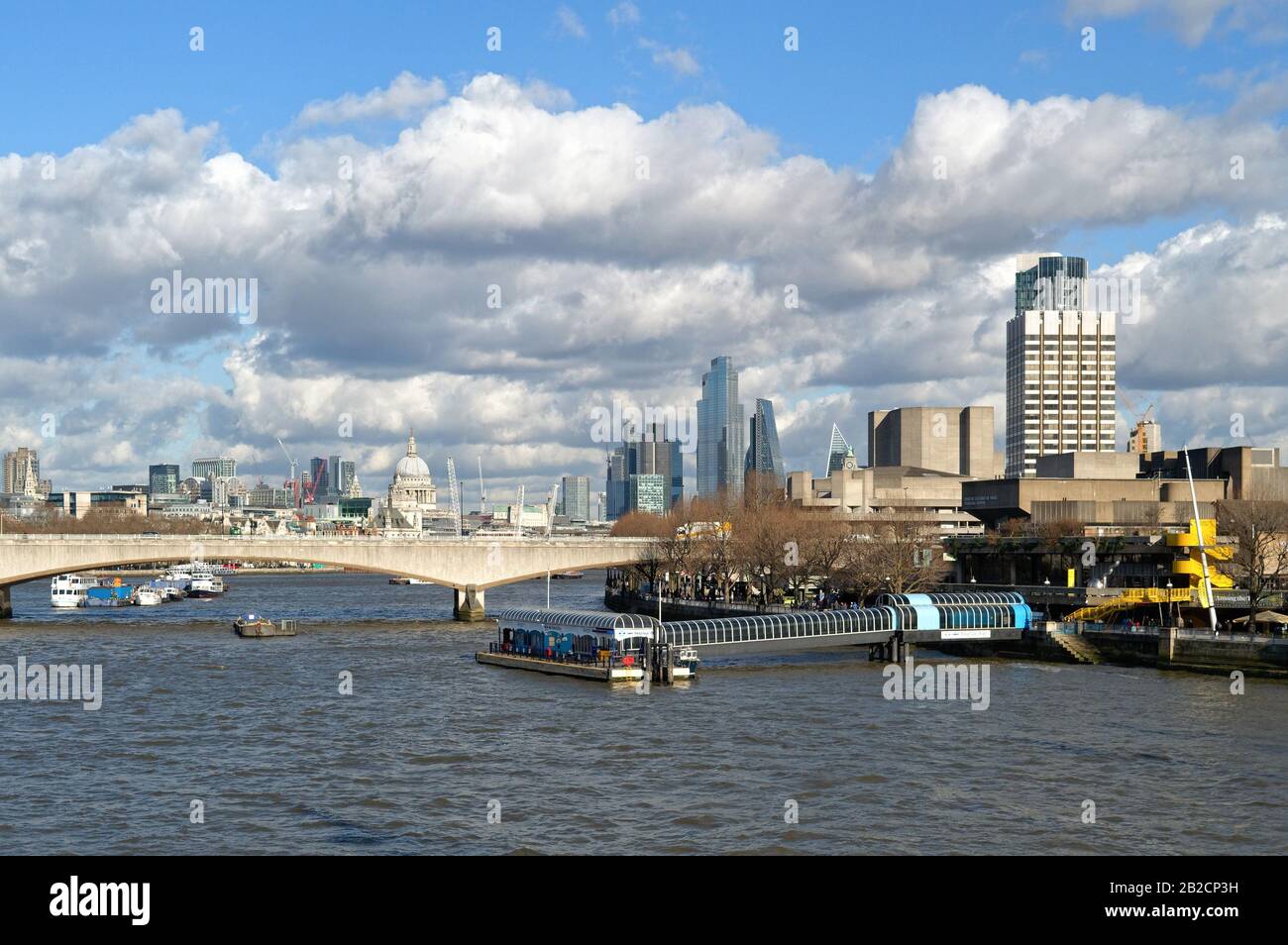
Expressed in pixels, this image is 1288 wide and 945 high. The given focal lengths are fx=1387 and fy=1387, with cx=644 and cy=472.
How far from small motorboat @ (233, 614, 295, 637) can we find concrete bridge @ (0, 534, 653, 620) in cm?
927

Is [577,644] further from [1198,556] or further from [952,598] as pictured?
[1198,556]

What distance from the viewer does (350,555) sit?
368 ft

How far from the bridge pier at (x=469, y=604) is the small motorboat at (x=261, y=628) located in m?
19.1

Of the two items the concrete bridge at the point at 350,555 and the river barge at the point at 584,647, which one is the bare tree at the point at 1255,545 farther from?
the concrete bridge at the point at 350,555

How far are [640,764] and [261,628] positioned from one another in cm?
5778

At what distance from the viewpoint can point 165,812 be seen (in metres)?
36.5

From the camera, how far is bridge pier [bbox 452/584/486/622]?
378 ft

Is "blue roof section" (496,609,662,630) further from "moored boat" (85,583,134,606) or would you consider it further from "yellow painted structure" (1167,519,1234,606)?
"moored boat" (85,583,134,606)

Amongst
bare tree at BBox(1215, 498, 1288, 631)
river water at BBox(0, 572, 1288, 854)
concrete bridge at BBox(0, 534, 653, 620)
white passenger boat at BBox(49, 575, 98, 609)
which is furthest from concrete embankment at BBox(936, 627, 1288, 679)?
white passenger boat at BBox(49, 575, 98, 609)

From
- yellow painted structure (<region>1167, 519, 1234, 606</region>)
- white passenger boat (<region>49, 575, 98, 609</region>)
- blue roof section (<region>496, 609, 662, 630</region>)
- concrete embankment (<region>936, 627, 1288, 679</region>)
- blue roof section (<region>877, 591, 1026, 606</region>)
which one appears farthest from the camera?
white passenger boat (<region>49, 575, 98, 609</region>)
